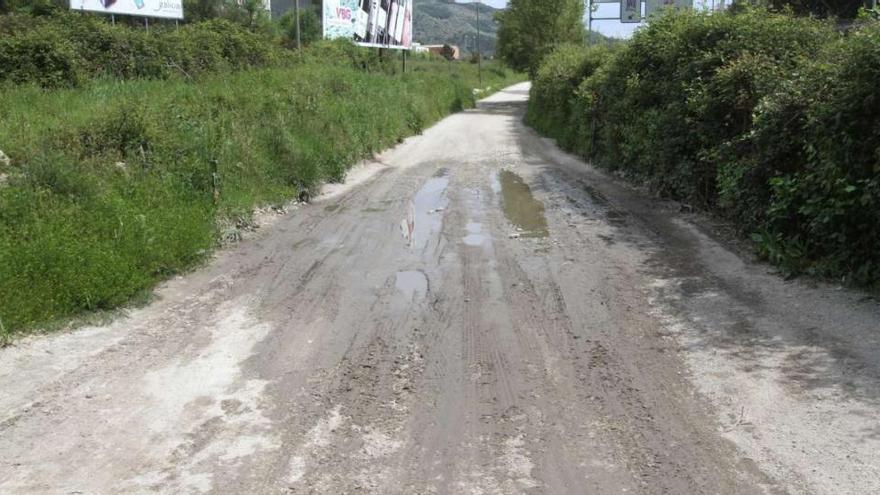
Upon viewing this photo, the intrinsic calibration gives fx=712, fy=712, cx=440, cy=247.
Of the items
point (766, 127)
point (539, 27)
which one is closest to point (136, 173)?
point (766, 127)

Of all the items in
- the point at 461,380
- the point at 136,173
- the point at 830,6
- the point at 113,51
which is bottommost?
the point at 461,380

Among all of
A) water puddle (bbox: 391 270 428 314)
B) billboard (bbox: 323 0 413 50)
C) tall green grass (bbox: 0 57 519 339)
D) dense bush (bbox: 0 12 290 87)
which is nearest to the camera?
tall green grass (bbox: 0 57 519 339)

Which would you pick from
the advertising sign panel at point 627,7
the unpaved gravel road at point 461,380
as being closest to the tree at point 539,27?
the advertising sign panel at point 627,7

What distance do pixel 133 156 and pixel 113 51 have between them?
1280 cm

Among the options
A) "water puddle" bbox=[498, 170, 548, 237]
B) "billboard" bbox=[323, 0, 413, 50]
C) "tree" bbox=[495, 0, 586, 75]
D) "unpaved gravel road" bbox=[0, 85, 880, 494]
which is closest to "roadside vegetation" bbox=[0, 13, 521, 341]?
"unpaved gravel road" bbox=[0, 85, 880, 494]

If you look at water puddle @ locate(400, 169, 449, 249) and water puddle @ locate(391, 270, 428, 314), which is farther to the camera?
water puddle @ locate(400, 169, 449, 249)

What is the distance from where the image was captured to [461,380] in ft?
16.5

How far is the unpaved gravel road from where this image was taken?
385cm

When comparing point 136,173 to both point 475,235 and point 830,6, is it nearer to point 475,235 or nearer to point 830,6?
point 475,235

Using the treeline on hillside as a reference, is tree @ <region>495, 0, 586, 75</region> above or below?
above

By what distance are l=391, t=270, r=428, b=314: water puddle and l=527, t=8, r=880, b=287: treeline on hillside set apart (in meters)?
3.72

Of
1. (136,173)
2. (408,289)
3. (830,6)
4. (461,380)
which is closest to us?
(461,380)

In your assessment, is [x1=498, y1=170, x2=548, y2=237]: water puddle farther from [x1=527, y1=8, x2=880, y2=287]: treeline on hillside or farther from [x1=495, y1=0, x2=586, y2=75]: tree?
[x1=495, y1=0, x2=586, y2=75]: tree

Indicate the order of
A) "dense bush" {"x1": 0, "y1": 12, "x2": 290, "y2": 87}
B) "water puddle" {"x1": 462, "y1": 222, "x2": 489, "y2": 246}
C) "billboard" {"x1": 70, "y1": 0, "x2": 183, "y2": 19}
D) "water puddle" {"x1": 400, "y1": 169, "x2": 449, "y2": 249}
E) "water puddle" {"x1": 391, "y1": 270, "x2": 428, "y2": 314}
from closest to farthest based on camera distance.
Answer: "water puddle" {"x1": 391, "y1": 270, "x2": 428, "y2": 314} < "water puddle" {"x1": 462, "y1": 222, "x2": 489, "y2": 246} < "water puddle" {"x1": 400, "y1": 169, "x2": 449, "y2": 249} < "dense bush" {"x1": 0, "y1": 12, "x2": 290, "y2": 87} < "billboard" {"x1": 70, "y1": 0, "x2": 183, "y2": 19}
